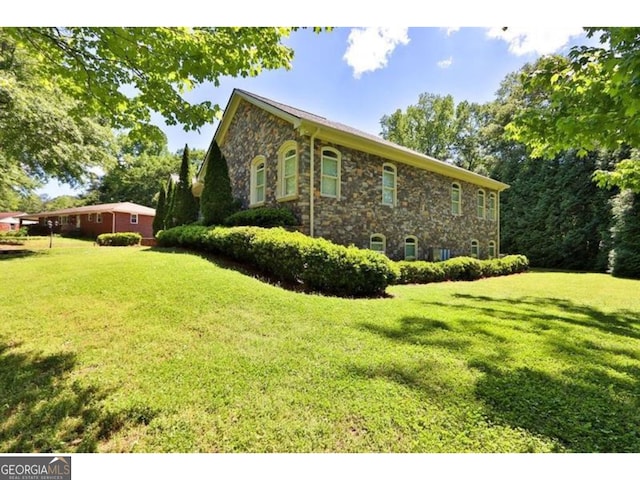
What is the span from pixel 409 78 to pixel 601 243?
62.6ft

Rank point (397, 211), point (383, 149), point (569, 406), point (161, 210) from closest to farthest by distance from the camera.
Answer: point (569, 406) < point (383, 149) < point (397, 211) < point (161, 210)

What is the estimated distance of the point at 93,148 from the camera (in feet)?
47.2

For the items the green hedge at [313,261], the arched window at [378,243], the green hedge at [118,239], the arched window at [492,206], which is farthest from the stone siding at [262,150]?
the arched window at [492,206]

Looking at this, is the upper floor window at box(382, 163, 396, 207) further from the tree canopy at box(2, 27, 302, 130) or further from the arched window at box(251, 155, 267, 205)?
the tree canopy at box(2, 27, 302, 130)

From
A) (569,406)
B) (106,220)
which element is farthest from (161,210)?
(569,406)

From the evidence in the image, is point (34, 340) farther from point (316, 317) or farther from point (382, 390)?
point (382, 390)

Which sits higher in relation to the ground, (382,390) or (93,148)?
(93,148)

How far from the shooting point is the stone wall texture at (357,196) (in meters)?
10.1

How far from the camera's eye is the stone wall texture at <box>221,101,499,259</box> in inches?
399

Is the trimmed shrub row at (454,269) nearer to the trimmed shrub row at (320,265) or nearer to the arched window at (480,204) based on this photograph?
the trimmed shrub row at (320,265)

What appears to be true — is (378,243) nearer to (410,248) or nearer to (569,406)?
(410,248)

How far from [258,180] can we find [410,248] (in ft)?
22.2

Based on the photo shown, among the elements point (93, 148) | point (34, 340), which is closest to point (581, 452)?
point (34, 340)

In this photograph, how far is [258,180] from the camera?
12.6m
